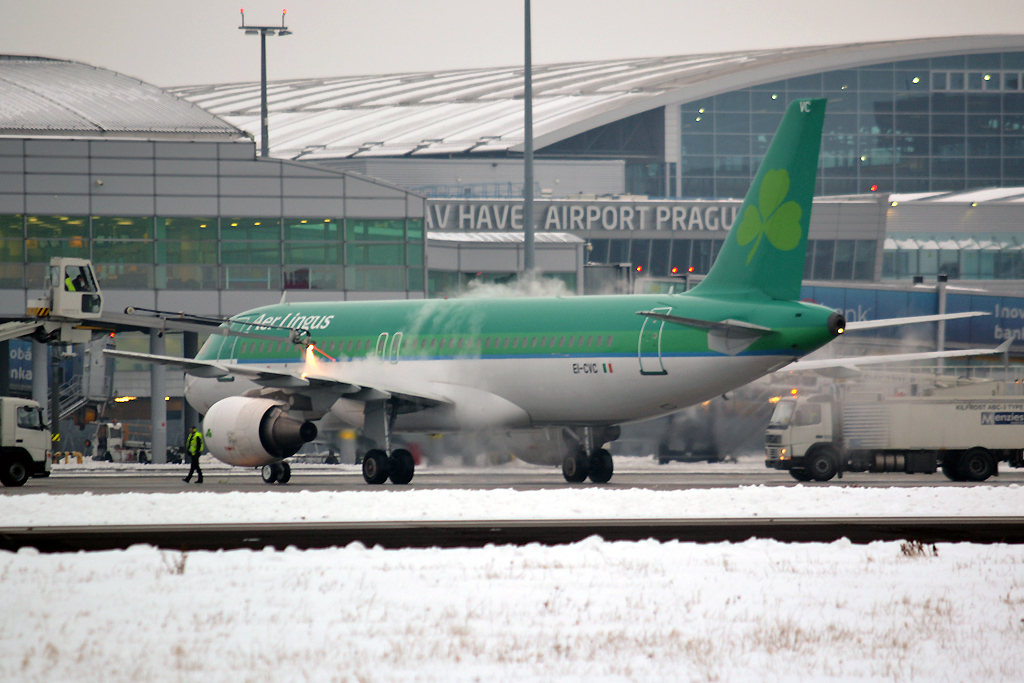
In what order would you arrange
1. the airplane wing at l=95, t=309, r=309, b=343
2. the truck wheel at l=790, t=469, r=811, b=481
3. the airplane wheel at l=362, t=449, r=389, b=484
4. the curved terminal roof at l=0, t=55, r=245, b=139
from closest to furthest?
the airplane wheel at l=362, t=449, r=389, b=484 → the airplane wing at l=95, t=309, r=309, b=343 → the truck wheel at l=790, t=469, r=811, b=481 → the curved terminal roof at l=0, t=55, r=245, b=139

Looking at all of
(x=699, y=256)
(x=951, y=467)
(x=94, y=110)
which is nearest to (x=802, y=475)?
(x=951, y=467)

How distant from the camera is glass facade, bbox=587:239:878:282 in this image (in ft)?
244

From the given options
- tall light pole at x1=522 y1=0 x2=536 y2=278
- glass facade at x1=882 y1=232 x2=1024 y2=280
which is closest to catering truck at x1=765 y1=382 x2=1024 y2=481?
tall light pole at x1=522 y1=0 x2=536 y2=278

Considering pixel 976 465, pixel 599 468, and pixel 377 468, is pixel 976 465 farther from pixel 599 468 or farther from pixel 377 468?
pixel 377 468

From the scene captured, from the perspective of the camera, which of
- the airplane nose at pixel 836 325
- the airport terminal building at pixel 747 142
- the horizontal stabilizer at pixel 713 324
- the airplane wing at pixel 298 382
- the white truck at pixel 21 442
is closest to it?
the airplane nose at pixel 836 325

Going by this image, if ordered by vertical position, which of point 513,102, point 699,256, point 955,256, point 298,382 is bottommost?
point 298,382

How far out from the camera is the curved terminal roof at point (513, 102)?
8331 centimetres

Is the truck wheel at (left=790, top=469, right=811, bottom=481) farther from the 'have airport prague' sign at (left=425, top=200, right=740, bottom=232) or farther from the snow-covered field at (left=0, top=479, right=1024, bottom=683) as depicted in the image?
the 'have airport prague' sign at (left=425, top=200, right=740, bottom=232)

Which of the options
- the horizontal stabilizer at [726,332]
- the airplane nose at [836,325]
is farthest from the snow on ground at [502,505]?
the horizontal stabilizer at [726,332]

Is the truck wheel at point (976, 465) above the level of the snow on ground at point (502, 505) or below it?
below

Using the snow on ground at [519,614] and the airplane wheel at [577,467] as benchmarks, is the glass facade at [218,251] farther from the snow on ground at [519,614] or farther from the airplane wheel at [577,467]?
the snow on ground at [519,614]

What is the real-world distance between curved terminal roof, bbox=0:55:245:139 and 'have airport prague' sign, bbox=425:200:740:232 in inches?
873

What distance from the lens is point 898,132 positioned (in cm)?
9025

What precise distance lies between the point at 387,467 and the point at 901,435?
1350 cm
